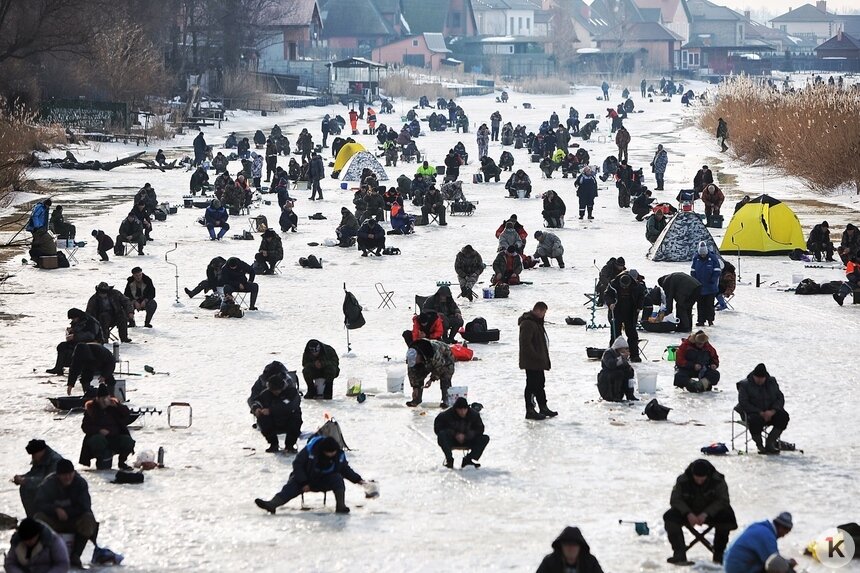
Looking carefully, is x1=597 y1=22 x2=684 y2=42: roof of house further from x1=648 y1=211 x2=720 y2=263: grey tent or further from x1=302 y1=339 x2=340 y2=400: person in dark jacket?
x1=302 y1=339 x2=340 y2=400: person in dark jacket

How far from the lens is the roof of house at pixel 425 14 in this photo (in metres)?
130

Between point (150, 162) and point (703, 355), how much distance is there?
36.1m

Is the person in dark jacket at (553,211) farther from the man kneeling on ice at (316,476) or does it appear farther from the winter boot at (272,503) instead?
the winter boot at (272,503)

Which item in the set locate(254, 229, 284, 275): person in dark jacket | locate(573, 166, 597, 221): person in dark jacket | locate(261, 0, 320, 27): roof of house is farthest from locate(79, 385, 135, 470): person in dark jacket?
locate(261, 0, 320, 27): roof of house

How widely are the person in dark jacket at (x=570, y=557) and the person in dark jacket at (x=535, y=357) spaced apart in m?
5.85

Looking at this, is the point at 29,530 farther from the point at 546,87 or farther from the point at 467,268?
the point at 546,87

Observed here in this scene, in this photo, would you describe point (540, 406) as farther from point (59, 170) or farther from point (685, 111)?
point (685, 111)

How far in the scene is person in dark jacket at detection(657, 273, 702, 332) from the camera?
67.2 ft

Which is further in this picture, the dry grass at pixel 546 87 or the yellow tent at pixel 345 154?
the dry grass at pixel 546 87

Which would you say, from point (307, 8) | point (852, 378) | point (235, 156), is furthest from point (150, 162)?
point (307, 8)

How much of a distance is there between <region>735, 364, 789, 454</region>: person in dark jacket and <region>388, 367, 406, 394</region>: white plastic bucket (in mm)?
4325

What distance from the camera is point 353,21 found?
410ft

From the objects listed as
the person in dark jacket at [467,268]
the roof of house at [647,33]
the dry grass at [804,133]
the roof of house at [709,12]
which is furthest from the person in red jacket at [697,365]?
the roof of house at [709,12]

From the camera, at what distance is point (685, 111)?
84.2 m
